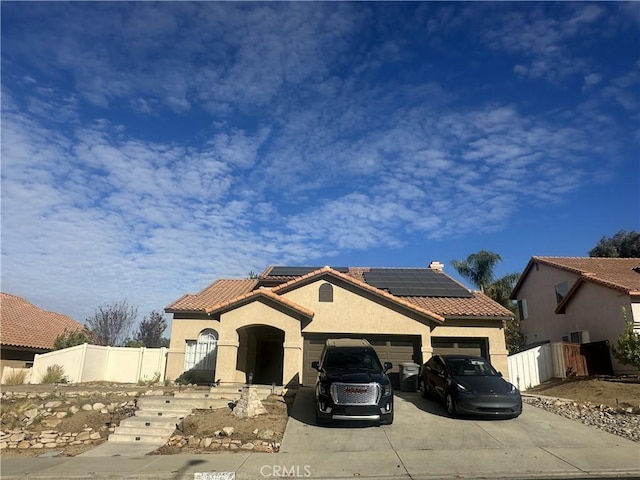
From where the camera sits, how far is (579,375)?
61.5 feet

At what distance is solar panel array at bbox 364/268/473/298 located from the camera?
19.5 metres

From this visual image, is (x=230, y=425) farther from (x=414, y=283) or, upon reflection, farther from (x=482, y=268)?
(x=482, y=268)

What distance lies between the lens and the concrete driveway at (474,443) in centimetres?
842

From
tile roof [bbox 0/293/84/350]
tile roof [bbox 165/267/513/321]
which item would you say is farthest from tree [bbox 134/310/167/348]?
tile roof [bbox 165/267/513/321]

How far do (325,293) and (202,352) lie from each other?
7129mm

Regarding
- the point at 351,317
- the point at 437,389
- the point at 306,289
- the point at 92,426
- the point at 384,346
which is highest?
the point at 306,289

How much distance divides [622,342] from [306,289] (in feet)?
39.7

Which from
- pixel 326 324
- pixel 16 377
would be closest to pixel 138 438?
pixel 326 324

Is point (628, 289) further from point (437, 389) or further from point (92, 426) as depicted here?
point (92, 426)

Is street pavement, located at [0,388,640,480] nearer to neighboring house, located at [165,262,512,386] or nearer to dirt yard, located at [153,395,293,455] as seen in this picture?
dirt yard, located at [153,395,293,455]

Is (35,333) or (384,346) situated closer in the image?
(384,346)

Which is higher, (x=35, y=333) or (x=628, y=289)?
(x=628, y=289)

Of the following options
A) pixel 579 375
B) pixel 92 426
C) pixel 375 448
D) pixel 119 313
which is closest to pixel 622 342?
pixel 579 375

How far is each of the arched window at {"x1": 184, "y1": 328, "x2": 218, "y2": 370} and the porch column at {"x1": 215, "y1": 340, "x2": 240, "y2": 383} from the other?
485 centimetres
